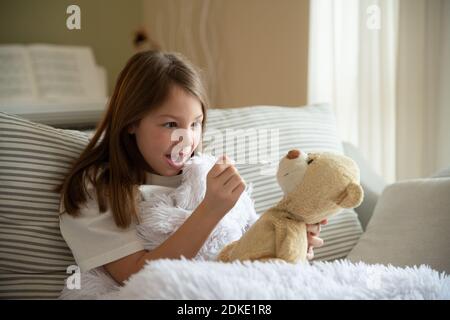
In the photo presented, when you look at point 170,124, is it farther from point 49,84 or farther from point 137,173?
point 49,84

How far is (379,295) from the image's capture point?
862mm

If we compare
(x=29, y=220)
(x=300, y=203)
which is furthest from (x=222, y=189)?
(x=29, y=220)

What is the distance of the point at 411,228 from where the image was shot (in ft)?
4.29

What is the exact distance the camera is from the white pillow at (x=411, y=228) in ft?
4.09

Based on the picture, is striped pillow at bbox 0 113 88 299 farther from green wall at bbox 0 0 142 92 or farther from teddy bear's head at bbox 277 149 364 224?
green wall at bbox 0 0 142 92

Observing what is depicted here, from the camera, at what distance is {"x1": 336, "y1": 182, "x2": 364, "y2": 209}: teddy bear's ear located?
0.93 metres

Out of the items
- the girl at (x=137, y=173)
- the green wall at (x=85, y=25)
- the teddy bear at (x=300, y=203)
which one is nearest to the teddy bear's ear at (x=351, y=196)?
the teddy bear at (x=300, y=203)

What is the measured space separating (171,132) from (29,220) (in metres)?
0.34

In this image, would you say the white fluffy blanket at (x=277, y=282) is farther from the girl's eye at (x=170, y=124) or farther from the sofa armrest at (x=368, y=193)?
the sofa armrest at (x=368, y=193)

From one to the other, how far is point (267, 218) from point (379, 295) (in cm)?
23

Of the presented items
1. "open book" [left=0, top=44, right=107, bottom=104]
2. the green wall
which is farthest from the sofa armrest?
the green wall

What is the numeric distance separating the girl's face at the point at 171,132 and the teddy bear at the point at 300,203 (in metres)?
0.27
